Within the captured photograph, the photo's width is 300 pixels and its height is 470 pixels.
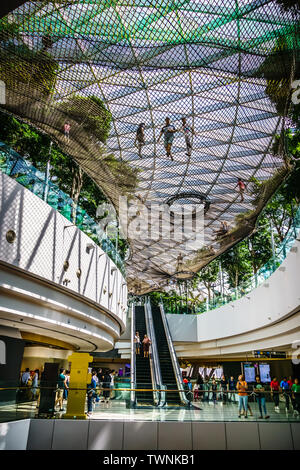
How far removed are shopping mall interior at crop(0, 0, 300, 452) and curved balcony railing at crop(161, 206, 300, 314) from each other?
0.96 ft

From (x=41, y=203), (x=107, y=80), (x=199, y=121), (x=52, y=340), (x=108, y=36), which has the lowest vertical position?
(x=52, y=340)

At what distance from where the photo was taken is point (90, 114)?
11.3 meters

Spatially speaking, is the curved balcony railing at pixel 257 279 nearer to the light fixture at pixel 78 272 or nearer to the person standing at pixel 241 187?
the person standing at pixel 241 187

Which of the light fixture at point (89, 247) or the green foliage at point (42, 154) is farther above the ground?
the green foliage at point (42, 154)

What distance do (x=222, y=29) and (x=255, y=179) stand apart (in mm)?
8053

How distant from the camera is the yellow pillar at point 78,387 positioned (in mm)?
11217

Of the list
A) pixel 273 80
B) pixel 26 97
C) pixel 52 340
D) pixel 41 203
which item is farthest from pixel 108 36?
pixel 52 340

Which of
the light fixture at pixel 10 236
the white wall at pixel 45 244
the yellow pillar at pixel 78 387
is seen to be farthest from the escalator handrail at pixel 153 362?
the light fixture at pixel 10 236

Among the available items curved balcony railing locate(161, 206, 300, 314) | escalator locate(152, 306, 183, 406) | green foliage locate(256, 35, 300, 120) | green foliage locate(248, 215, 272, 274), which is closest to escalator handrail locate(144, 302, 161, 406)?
escalator locate(152, 306, 183, 406)

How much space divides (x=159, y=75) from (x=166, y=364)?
14757 millimetres

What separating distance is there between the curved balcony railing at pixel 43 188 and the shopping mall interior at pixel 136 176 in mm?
66
